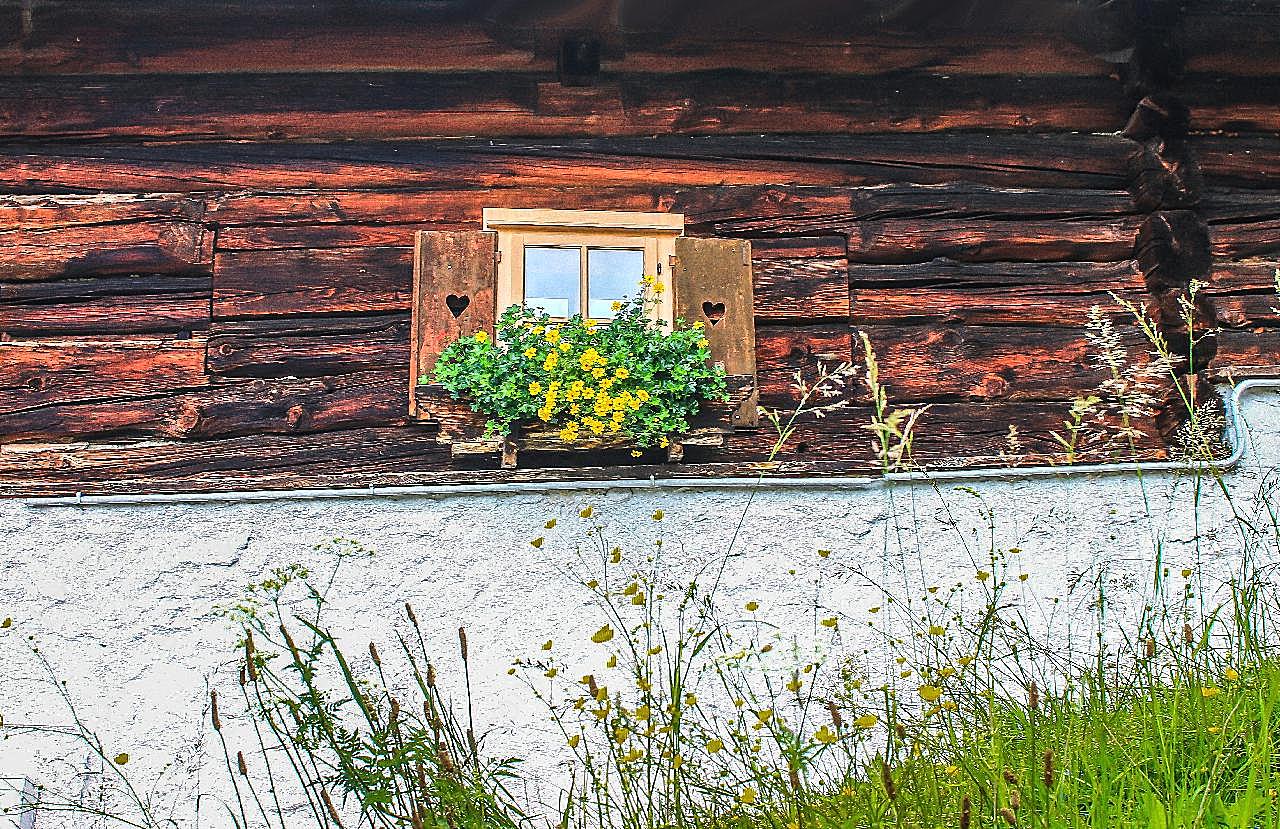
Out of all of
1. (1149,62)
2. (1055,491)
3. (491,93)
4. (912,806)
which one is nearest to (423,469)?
(491,93)

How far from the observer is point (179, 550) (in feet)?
13.8

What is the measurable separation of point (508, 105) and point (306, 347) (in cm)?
137

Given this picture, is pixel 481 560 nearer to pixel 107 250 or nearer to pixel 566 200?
pixel 566 200

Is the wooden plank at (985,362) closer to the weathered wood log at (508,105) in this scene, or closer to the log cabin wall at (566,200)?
→ the log cabin wall at (566,200)

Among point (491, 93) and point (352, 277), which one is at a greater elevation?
point (491, 93)

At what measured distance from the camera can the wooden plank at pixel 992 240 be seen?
4996 millimetres

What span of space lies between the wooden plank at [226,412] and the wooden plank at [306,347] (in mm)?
56

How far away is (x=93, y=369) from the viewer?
184 inches

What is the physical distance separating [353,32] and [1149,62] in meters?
3.56

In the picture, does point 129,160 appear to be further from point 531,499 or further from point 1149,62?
point 1149,62

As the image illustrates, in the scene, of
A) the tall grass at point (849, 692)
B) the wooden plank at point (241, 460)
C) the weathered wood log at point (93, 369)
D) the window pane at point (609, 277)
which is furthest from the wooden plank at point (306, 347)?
the tall grass at point (849, 692)

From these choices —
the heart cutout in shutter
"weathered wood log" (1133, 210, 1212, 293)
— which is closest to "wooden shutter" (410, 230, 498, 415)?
the heart cutout in shutter

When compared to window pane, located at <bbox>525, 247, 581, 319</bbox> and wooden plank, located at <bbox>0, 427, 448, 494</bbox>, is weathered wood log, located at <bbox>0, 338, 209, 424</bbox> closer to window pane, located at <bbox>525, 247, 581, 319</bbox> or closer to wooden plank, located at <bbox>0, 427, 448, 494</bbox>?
wooden plank, located at <bbox>0, 427, 448, 494</bbox>

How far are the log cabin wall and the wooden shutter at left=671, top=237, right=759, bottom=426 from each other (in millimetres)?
117
